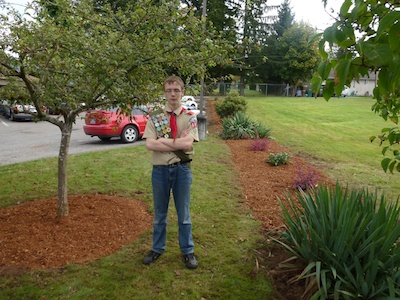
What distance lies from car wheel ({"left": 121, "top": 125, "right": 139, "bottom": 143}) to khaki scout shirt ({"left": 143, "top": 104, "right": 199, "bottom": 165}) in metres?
10.4

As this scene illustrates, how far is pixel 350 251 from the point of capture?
2.92 m

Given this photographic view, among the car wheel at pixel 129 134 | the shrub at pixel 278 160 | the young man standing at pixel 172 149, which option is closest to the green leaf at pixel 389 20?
the young man standing at pixel 172 149

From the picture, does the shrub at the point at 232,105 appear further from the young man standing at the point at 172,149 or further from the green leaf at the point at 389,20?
the green leaf at the point at 389,20

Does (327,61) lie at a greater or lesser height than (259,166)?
greater

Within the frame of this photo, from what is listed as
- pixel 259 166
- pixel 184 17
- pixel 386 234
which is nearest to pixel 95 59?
pixel 184 17

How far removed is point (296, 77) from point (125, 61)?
44.3m

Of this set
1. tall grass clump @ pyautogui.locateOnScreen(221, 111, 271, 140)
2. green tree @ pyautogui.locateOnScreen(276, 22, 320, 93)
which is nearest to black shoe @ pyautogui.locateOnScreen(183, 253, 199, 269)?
tall grass clump @ pyautogui.locateOnScreen(221, 111, 271, 140)

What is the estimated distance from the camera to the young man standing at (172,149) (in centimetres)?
338

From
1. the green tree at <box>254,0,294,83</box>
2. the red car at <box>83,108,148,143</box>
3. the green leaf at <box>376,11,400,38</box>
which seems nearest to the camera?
the green leaf at <box>376,11,400,38</box>

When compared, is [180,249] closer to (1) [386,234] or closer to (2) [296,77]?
(1) [386,234]

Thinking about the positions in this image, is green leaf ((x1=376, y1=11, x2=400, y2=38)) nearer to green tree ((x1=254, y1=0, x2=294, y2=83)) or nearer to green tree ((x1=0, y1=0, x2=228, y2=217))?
green tree ((x1=0, y1=0, x2=228, y2=217))

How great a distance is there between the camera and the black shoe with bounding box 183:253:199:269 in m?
3.60

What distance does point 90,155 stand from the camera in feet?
31.8

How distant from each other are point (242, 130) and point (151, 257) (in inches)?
395
